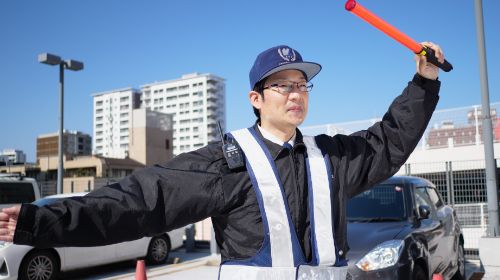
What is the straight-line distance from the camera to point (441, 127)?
1733 cm

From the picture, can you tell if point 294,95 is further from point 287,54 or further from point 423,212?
point 423,212

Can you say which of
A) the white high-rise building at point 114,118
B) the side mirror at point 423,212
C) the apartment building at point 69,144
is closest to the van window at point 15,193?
the side mirror at point 423,212

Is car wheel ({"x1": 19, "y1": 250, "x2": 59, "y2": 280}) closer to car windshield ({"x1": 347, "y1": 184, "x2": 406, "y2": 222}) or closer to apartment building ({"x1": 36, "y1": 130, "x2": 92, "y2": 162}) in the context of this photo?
car windshield ({"x1": 347, "y1": 184, "x2": 406, "y2": 222})

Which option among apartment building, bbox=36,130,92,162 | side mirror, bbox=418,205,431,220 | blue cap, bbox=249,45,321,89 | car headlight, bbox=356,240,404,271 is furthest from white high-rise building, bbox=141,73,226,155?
blue cap, bbox=249,45,321,89

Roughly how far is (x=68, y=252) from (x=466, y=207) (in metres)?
9.11

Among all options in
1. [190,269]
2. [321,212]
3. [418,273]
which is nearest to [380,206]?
[418,273]

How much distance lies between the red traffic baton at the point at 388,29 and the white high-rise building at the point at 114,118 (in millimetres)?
173717

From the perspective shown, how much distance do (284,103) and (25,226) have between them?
4.07 feet

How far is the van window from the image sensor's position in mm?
11344

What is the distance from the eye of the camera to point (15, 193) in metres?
11.5

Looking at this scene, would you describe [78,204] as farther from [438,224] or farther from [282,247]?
[438,224]

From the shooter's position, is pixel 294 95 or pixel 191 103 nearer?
pixel 294 95

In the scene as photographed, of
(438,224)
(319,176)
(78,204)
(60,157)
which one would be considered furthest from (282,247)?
(60,157)

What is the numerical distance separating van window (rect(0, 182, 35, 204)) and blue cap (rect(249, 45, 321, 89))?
1076 centimetres
